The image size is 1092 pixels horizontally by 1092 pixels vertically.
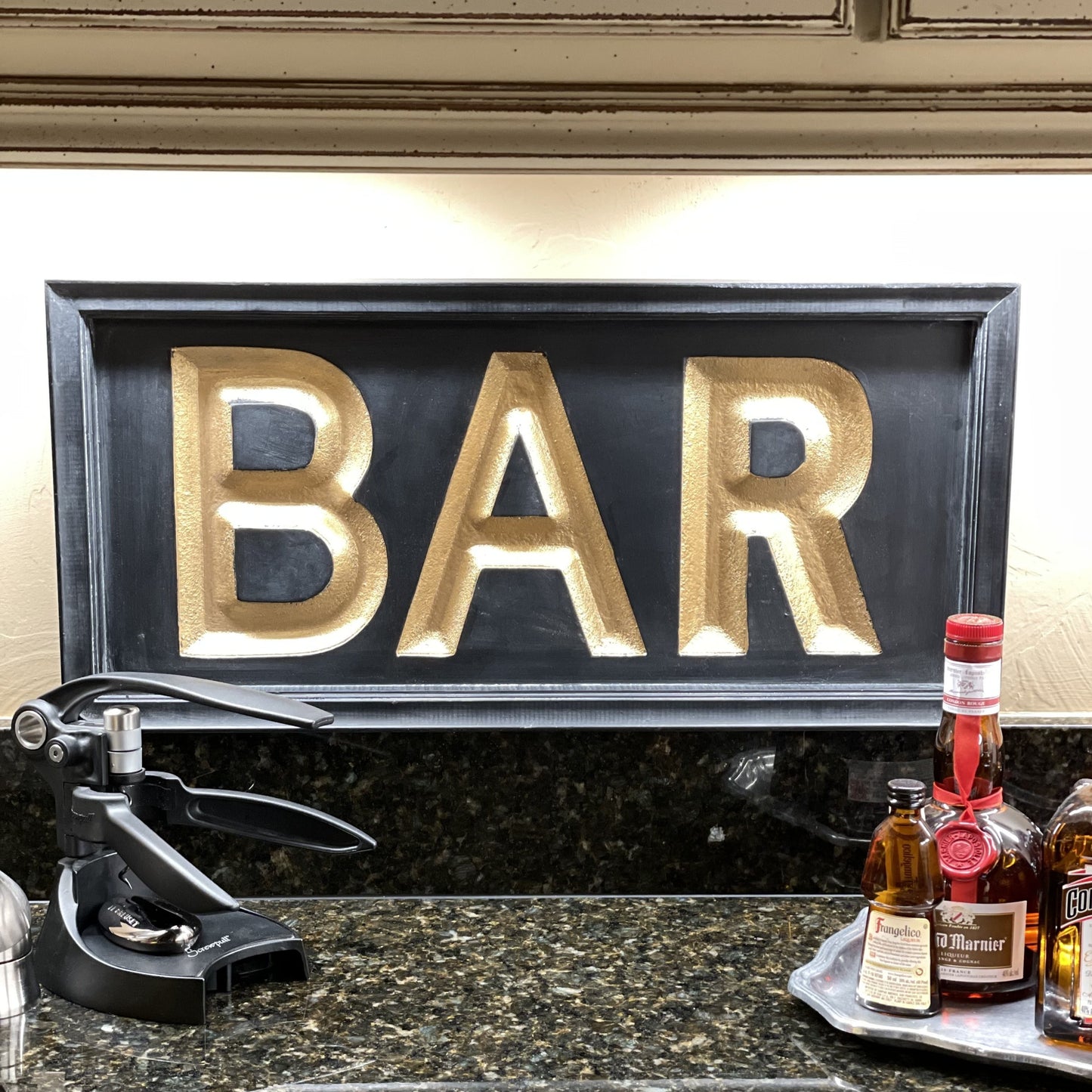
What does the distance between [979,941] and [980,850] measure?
8cm

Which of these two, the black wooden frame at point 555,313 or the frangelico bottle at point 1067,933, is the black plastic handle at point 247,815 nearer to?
the black wooden frame at point 555,313

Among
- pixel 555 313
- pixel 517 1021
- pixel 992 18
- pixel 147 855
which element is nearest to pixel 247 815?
pixel 147 855

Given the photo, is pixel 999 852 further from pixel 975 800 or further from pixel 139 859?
pixel 139 859

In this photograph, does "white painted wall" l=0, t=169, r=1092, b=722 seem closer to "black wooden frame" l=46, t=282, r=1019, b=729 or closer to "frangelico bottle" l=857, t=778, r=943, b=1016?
"black wooden frame" l=46, t=282, r=1019, b=729

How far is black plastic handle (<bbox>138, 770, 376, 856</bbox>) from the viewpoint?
0.99 meters

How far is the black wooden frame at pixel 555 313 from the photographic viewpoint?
43.1 inches

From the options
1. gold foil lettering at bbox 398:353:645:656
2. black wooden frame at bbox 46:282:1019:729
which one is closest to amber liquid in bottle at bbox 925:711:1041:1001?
black wooden frame at bbox 46:282:1019:729

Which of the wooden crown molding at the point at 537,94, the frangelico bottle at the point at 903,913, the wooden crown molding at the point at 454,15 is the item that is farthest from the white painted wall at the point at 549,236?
the frangelico bottle at the point at 903,913

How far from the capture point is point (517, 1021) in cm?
92

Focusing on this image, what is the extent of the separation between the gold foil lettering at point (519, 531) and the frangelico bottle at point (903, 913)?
35 centimetres

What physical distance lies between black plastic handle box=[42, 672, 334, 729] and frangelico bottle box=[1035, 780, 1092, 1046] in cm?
61

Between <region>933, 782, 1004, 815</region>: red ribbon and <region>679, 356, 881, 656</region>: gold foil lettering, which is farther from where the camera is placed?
<region>679, 356, 881, 656</region>: gold foil lettering

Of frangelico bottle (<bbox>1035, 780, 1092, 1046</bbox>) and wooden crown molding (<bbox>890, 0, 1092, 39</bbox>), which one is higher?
wooden crown molding (<bbox>890, 0, 1092, 39</bbox>)

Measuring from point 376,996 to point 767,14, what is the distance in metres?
0.89
